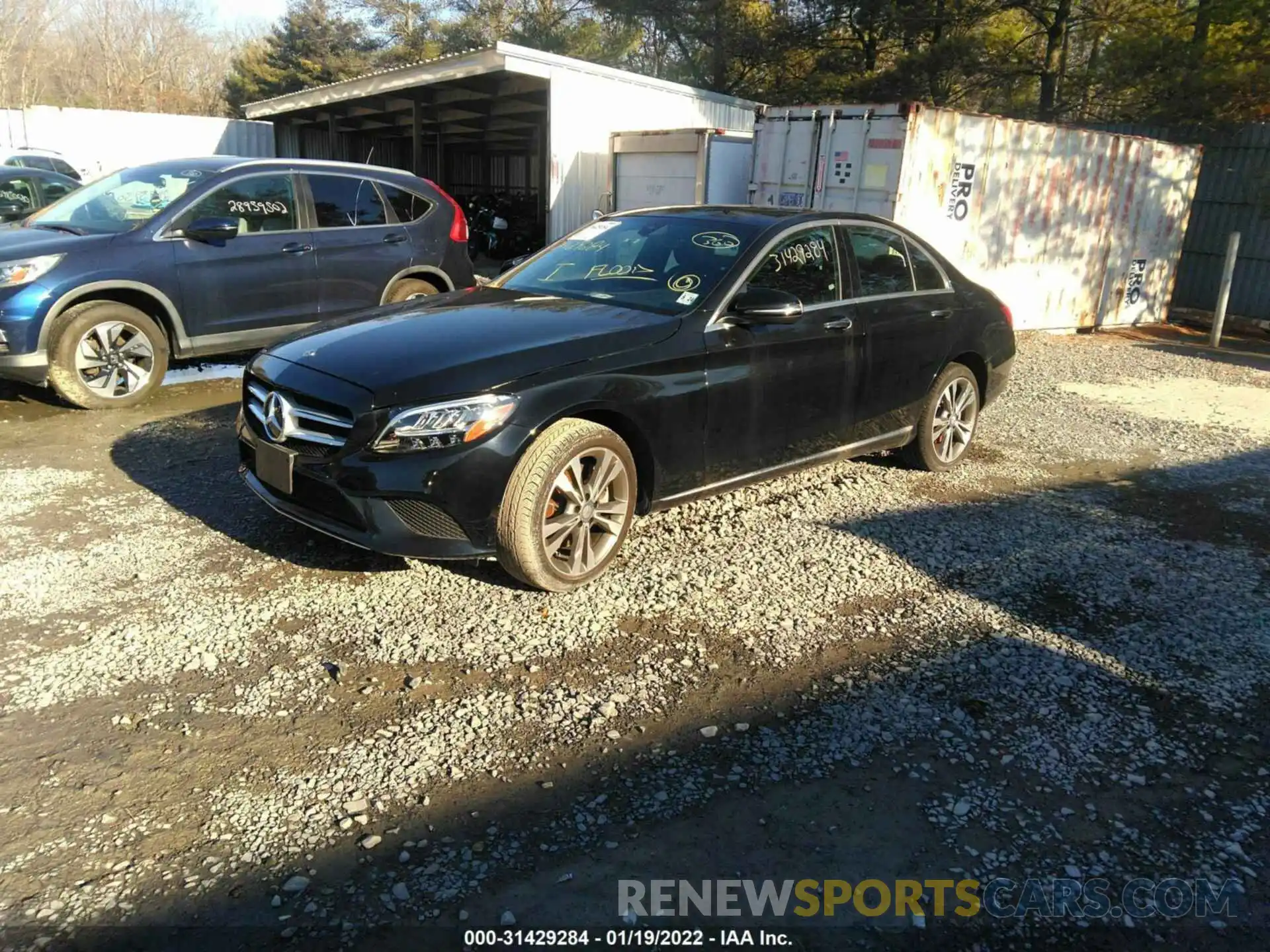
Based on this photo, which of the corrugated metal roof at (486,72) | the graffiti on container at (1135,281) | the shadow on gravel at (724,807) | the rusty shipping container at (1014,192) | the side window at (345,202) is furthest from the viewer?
the graffiti on container at (1135,281)

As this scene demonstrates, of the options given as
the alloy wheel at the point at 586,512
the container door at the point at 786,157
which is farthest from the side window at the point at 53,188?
the alloy wheel at the point at 586,512

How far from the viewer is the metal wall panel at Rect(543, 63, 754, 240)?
44.6 feet

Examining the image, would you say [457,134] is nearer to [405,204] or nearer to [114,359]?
[405,204]

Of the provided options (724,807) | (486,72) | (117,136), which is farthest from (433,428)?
(117,136)

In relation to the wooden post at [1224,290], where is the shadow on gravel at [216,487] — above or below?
below

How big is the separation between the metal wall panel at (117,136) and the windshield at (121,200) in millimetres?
20488

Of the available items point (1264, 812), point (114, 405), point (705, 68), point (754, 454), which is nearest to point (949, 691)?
point (1264, 812)

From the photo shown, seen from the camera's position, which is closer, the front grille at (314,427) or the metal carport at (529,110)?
the front grille at (314,427)

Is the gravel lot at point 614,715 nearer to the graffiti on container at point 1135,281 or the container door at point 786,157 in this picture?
the container door at point 786,157

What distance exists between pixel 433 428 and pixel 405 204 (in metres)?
5.50

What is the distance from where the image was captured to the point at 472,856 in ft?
8.64

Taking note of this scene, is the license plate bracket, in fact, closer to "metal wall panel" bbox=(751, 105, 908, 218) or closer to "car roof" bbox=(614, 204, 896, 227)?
"car roof" bbox=(614, 204, 896, 227)

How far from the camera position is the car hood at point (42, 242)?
6516mm

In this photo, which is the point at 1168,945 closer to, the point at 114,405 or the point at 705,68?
the point at 114,405
